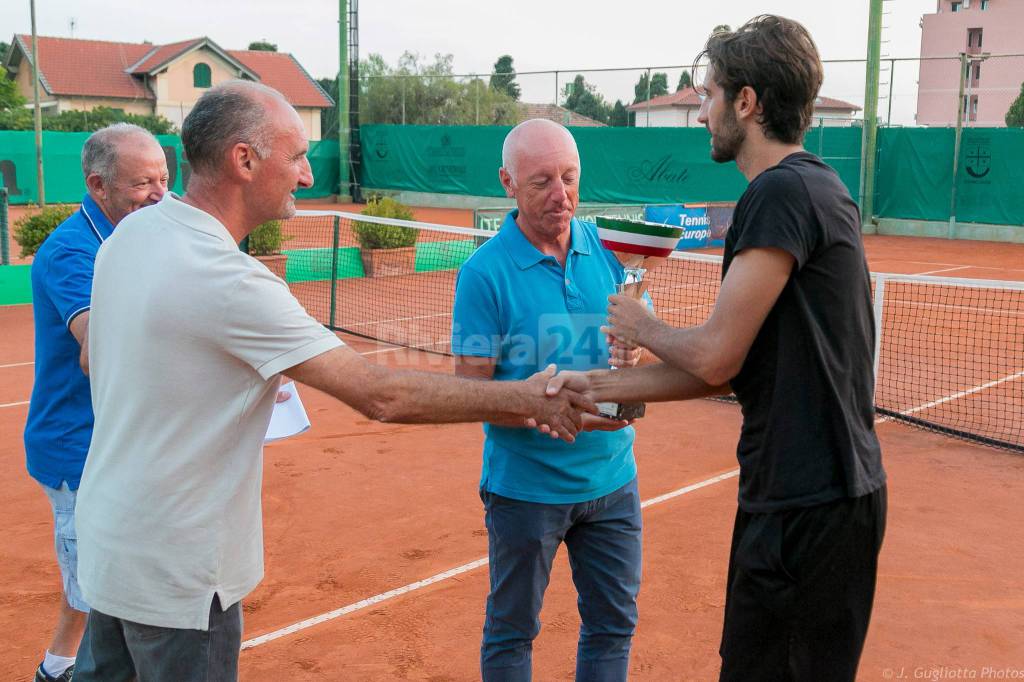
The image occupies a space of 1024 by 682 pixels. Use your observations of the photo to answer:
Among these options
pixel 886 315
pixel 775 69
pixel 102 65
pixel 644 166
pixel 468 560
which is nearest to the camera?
pixel 775 69

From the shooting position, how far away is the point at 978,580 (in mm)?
5238

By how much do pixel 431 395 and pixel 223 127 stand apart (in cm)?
88

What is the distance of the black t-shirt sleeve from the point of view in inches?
91.4

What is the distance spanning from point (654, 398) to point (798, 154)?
85cm

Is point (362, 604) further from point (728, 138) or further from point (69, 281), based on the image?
point (728, 138)

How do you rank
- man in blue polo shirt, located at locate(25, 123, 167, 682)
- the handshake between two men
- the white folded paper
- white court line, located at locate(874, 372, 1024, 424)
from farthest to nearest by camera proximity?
white court line, located at locate(874, 372, 1024, 424) < man in blue polo shirt, located at locate(25, 123, 167, 682) < the white folded paper < the handshake between two men

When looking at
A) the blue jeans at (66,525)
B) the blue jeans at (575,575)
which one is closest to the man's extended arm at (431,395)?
the blue jeans at (575,575)

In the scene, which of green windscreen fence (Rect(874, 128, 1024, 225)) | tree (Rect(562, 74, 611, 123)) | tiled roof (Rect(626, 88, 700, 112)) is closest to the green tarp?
green windscreen fence (Rect(874, 128, 1024, 225))

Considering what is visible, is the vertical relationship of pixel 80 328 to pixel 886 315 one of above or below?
above

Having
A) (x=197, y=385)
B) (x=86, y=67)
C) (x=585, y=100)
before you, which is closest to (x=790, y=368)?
(x=197, y=385)

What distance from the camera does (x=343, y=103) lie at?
35.3m

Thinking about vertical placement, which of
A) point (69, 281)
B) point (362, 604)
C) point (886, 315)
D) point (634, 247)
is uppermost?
point (634, 247)

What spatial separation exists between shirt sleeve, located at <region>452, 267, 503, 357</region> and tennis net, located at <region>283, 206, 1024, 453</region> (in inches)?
189

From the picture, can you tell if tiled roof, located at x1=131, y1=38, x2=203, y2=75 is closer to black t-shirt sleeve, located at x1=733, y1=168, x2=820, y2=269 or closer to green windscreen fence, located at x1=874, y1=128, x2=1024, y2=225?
green windscreen fence, located at x1=874, y1=128, x2=1024, y2=225
